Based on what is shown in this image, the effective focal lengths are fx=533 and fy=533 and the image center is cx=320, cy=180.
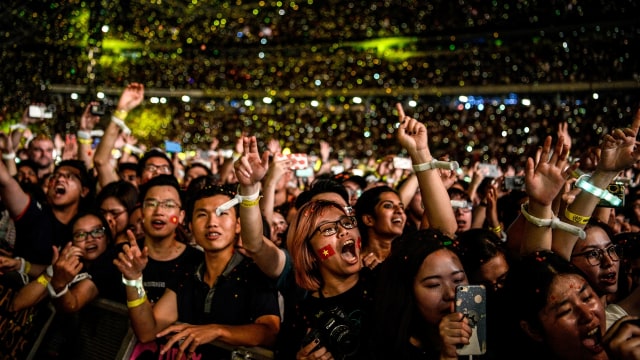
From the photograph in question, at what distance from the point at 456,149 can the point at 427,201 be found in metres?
17.9

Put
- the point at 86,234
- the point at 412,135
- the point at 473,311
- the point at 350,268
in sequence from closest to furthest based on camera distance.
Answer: the point at 473,311, the point at 350,268, the point at 412,135, the point at 86,234

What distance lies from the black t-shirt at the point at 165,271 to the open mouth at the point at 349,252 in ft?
3.75

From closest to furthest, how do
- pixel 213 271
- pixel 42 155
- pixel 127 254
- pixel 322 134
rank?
pixel 127 254, pixel 213 271, pixel 42 155, pixel 322 134

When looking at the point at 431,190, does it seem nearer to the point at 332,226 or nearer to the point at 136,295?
the point at 332,226

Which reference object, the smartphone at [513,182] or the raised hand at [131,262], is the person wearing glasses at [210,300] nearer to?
the raised hand at [131,262]

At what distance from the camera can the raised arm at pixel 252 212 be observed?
291cm

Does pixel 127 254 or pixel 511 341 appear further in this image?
pixel 127 254

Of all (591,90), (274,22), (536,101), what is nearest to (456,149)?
(536,101)

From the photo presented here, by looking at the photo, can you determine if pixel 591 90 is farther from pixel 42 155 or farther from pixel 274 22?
pixel 42 155

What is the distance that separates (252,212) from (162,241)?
Answer: 1.19 meters

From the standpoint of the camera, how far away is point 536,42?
2162 cm

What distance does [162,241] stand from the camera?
381 centimetres

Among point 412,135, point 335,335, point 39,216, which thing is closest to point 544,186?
point 412,135

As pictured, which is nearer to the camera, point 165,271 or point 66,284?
point 66,284
